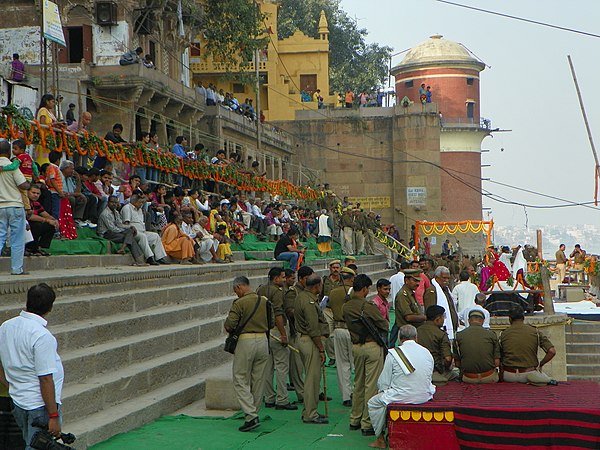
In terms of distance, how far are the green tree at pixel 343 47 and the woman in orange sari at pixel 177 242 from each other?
43.4 metres

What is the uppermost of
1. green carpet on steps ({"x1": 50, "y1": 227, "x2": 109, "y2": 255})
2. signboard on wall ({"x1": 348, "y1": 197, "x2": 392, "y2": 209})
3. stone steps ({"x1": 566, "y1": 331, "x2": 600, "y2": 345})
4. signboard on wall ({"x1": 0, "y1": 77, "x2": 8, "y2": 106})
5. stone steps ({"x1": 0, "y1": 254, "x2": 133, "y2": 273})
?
signboard on wall ({"x1": 0, "y1": 77, "x2": 8, "y2": 106})

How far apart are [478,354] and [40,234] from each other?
5664mm

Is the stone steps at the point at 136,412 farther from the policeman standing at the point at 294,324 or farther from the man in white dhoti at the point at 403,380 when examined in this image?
the man in white dhoti at the point at 403,380

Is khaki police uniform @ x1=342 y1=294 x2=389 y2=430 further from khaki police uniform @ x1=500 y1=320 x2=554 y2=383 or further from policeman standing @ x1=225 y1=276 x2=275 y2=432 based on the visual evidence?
khaki police uniform @ x1=500 y1=320 x2=554 y2=383

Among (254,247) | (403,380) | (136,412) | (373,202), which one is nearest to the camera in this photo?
(403,380)

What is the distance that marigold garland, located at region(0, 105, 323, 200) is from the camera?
1338cm

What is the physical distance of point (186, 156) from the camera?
21688mm

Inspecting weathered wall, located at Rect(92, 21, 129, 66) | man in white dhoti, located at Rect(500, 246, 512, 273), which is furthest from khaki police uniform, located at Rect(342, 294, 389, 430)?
man in white dhoti, located at Rect(500, 246, 512, 273)

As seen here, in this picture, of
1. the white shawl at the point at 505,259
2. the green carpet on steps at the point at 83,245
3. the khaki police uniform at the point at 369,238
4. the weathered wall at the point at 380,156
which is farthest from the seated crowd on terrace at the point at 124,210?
the weathered wall at the point at 380,156

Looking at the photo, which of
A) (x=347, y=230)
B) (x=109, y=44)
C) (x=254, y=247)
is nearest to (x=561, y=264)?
(x=347, y=230)

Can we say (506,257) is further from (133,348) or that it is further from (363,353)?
(133,348)

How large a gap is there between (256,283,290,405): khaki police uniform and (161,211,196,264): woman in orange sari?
4712 mm

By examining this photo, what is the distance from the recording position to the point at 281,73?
48.2 meters

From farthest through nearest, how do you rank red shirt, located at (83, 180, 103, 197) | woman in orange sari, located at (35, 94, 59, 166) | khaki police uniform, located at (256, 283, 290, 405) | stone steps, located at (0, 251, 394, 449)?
1. red shirt, located at (83, 180, 103, 197)
2. woman in orange sari, located at (35, 94, 59, 166)
3. khaki police uniform, located at (256, 283, 290, 405)
4. stone steps, located at (0, 251, 394, 449)
